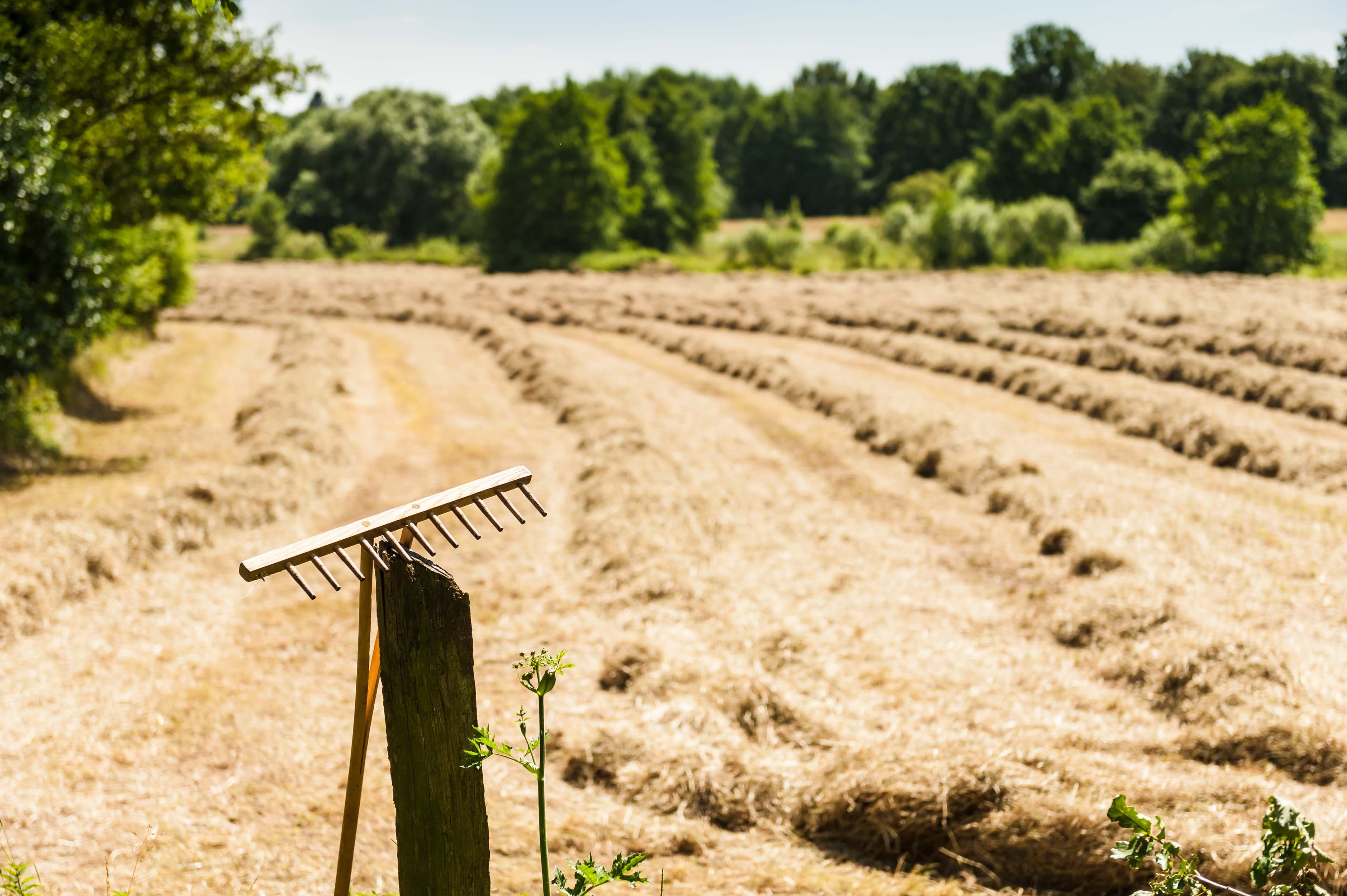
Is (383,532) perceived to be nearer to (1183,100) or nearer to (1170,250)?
(1170,250)

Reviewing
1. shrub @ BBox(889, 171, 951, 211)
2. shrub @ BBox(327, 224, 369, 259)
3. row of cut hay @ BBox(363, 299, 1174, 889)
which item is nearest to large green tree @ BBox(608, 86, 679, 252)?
shrub @ BBox(327, 224, 369, 259)

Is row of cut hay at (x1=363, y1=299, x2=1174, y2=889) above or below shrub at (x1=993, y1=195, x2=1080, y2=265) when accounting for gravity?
below

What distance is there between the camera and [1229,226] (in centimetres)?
4506

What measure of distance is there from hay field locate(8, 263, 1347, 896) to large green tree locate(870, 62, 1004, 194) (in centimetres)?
8492

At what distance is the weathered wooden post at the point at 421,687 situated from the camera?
266cm

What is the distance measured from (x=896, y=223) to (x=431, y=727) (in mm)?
55649

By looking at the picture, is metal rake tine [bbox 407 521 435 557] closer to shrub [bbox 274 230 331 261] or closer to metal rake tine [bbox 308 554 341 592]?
metal rake tine [bbox 308 554 341 592]

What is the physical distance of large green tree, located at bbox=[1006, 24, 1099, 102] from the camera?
3844 inches

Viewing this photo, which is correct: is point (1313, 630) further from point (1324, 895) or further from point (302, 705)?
point (302, 705)

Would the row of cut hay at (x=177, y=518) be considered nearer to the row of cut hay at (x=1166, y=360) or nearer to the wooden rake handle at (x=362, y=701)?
the wooden rake handle at (x=362, y=701)

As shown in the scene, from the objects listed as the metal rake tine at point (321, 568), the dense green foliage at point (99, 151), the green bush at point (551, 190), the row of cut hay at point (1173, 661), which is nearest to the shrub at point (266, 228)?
the green bush at point (551, 190)

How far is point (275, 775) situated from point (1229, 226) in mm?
49419

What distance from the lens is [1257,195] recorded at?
4531 centimetres

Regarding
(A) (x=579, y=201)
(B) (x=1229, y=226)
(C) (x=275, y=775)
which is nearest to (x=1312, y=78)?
(B) (x=1229, y=226)
